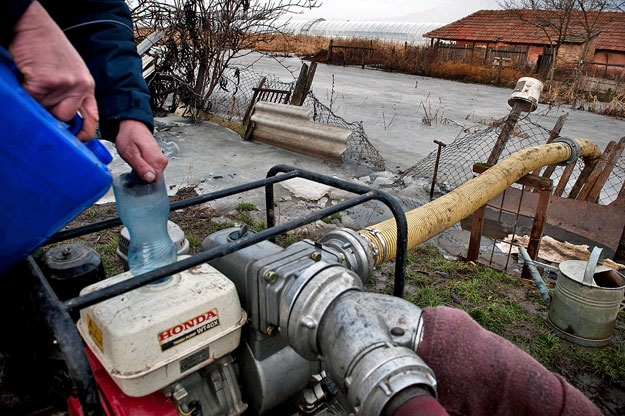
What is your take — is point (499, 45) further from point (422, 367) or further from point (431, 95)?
point (422, 367)

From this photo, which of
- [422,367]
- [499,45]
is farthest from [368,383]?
[499,45]

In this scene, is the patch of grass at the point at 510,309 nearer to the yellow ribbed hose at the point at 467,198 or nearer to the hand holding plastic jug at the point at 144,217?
the yellow ribbed hose at the point at 467,198

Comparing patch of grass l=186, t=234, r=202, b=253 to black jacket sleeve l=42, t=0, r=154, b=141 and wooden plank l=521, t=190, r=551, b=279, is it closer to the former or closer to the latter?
black jacket sleeve l=42, t=0, r=154, b=141

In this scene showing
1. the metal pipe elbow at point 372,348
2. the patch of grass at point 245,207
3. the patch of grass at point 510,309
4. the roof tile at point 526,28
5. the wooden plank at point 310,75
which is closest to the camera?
the metal pipe elbow at point 372,348

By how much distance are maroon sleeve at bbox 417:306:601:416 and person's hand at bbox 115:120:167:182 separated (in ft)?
2.82

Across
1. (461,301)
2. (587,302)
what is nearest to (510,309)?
(461,301)

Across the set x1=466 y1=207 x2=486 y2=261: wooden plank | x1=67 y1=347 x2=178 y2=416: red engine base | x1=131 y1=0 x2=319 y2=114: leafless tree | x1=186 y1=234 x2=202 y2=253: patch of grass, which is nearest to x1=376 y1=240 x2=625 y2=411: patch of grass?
x1=466 y1=207 x2=486 y2=261: wooden plank

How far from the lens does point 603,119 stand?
32.8ft

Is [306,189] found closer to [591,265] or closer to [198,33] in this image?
[591,265]

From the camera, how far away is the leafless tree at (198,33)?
22.7 feet

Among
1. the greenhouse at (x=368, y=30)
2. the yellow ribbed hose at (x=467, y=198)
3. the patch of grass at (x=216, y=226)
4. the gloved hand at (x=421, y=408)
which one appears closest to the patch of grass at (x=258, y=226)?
the patch of grass at (x=216, y=226)

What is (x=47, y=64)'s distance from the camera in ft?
2.88

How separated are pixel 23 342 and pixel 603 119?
11.7 metres

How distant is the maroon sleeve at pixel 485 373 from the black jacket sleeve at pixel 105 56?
3.51 feet
